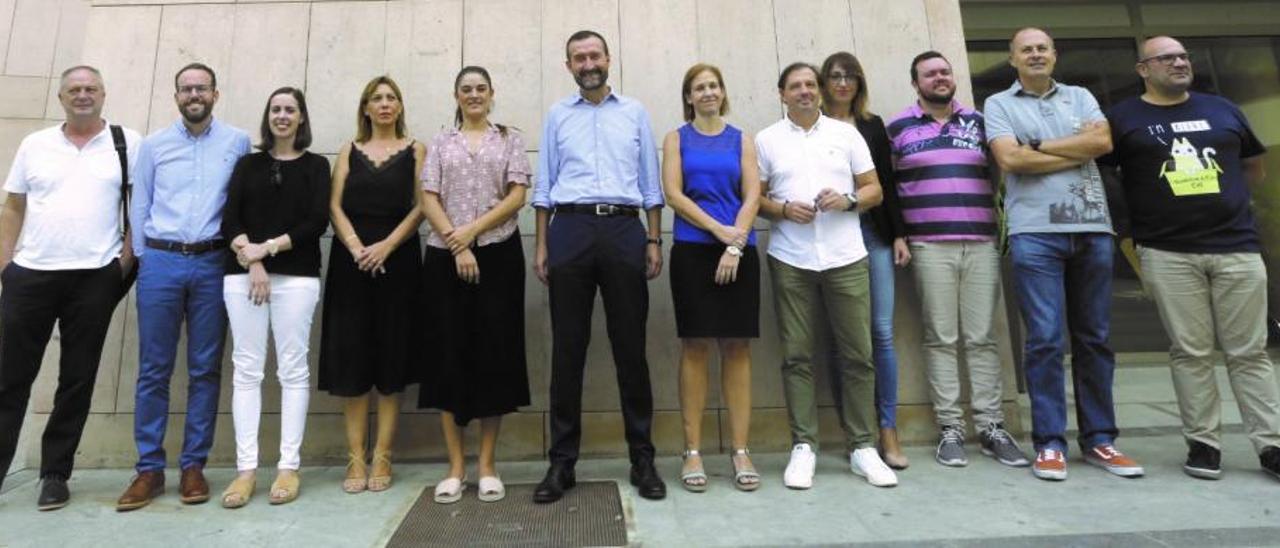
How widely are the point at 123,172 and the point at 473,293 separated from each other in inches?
83.0

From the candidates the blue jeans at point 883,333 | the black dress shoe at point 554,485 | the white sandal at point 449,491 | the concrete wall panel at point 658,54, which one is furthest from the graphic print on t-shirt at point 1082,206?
the white sandal at point 449,491

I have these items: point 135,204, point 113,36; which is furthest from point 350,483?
point 113,36

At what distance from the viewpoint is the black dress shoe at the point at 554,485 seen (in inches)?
121

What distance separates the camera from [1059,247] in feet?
11.3

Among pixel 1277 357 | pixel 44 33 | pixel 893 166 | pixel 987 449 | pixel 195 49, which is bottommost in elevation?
pixel 987 449

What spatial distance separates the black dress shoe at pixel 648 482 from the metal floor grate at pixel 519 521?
0.12m

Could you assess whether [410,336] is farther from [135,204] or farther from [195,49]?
[195,49]

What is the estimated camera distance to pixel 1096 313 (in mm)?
3469

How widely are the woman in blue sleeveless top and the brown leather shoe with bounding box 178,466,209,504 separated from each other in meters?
2.44

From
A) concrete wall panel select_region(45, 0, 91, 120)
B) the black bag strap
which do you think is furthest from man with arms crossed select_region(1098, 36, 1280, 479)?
concrete wall panel select_region(45, 0, 91, 120)

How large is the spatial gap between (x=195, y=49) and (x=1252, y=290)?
6467 mm

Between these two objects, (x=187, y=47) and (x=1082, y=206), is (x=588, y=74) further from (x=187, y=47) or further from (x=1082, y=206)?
(x=187, y=47)

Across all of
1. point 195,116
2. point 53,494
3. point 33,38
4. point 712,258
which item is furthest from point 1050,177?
point 33,38

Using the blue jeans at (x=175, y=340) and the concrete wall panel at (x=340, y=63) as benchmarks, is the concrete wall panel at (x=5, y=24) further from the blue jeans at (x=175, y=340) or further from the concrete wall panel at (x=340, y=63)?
the blue jeans at (x=175, y=340)
